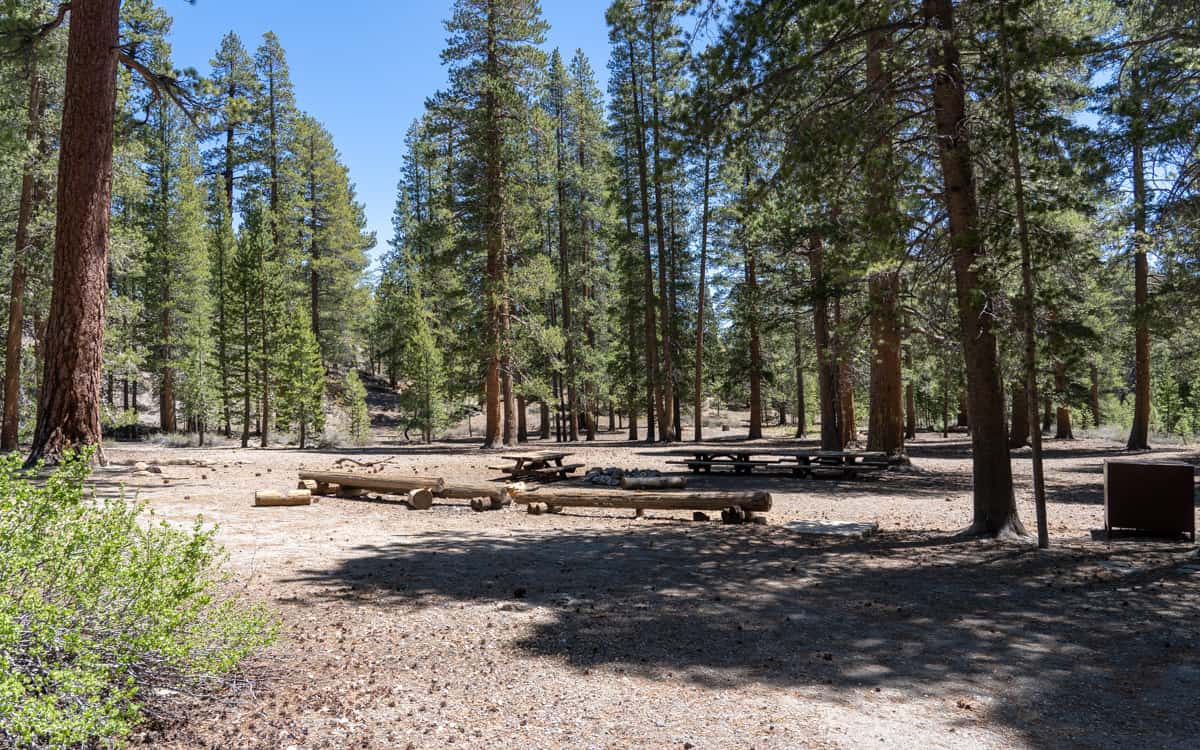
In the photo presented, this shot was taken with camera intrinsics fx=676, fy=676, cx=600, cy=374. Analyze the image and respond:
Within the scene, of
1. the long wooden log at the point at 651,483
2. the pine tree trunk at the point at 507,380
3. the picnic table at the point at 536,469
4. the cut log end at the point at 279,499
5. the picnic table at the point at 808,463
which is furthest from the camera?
the pine tree trunk at the point at 507,380

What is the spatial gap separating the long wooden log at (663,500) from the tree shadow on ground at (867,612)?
133 cm

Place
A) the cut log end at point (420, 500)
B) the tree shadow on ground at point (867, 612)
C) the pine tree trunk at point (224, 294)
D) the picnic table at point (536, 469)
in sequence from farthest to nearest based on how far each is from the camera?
the pine tree trunk at point (224, 294), the picnic table at point (536, 469), the cut log end at point (420, 500), the tree shadow on ground at point (867, 612)

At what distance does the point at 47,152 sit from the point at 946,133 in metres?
22.1

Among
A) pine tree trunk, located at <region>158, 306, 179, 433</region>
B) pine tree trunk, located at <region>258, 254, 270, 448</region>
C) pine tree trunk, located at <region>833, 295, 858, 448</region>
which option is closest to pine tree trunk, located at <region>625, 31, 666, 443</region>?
pine tree trunk, located at <region>833, 295, 858, 448</region>

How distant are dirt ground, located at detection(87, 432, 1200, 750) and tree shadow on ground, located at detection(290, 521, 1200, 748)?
3cm

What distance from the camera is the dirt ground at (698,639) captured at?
139 inches

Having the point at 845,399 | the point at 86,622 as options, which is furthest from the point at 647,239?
the point at 86,622

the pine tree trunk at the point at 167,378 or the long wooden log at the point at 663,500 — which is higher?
the pine tree trunk at the point at 167,378

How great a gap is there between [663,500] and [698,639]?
5.24 metres

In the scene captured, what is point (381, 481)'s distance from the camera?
11.3 m

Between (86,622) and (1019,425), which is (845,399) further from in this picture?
(86,622)

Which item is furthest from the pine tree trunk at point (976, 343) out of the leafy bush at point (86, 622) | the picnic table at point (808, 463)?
the leafy bush at point (86, 622)

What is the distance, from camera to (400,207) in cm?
5209

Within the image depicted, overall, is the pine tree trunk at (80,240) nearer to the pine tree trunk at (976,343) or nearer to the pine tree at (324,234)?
the pine tree trunk at (976,343)
